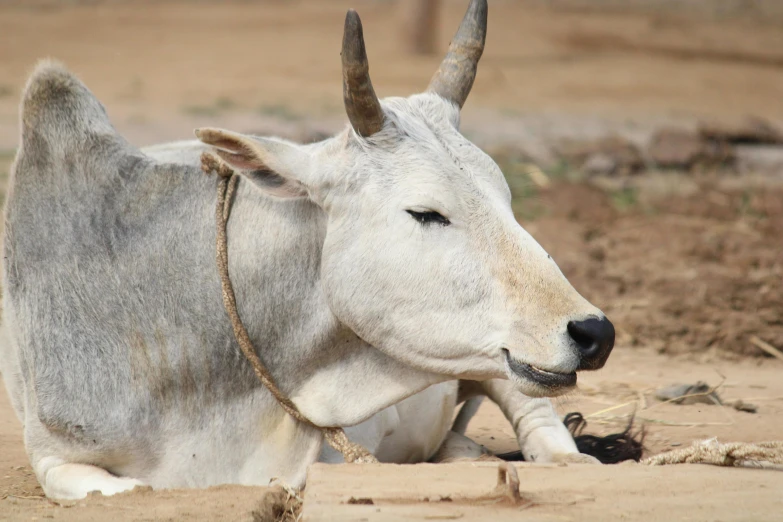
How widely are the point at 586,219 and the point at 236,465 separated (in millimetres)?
5160

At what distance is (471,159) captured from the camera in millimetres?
3295

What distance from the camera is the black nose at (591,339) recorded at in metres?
2.92

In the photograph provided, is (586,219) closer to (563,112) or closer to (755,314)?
(755,314)

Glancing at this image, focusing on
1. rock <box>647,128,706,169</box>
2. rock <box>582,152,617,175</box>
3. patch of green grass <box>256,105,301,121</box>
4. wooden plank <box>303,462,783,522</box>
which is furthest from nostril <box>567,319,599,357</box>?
patch of green grass <box>256,105,301,121</box>

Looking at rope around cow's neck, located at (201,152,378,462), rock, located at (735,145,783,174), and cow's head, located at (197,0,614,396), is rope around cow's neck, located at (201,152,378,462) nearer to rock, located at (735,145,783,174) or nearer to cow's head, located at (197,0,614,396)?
cow's head, located at (197,0,614,396)

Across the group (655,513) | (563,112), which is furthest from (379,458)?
(563,112)

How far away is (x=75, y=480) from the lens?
3264 mm

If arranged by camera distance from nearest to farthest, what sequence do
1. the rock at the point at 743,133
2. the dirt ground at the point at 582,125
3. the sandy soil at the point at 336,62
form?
1. the dirt ground at the point at 582,125
2. the rock at the point at 743,133
3. the sandy soil at the point at 336,62

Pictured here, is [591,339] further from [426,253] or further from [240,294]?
[240,294]

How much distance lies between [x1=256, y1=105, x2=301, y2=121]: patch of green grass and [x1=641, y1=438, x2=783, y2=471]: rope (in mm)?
8161

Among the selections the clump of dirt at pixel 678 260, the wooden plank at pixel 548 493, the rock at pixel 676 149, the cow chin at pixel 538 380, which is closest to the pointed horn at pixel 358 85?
the cow chin at pixel 538 380

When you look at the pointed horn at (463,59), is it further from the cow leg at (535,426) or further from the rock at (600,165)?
the rock at (600,165)

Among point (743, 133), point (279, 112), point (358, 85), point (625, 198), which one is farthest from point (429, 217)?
point (279, 112)

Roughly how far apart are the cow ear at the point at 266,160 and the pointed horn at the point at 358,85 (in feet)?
0.66
